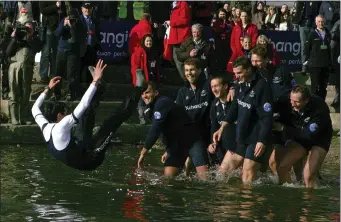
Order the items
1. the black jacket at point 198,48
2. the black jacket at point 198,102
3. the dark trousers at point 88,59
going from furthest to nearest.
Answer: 1. the dark trousers at point 88,59
2. the black jacket at point 198,48
3. the black jacket at point 198,102

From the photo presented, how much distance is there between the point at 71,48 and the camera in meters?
20.1

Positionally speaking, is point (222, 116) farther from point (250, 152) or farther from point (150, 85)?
point (150, 85)

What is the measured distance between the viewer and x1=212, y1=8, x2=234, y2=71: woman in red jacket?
2251 cm

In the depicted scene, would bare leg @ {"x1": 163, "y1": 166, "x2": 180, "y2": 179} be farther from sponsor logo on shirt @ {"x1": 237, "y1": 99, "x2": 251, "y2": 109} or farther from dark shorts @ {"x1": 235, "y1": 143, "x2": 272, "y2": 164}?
sponsor logo on shirt @ {"x1": 237, "y1": 99, "x2": 251, "y2": 109}

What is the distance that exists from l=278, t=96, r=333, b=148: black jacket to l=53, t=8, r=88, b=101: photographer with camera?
649 centimetres

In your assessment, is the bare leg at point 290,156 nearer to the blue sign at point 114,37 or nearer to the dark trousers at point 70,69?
the dark trousers at point 70,69

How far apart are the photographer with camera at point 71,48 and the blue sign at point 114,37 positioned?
2189mm

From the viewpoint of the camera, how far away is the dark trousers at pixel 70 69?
20125 millimetres

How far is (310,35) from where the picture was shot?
21.6 metres

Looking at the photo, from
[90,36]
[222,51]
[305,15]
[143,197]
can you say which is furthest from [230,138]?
[305,15]

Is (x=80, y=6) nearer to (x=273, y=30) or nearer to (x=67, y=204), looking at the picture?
(x=273, y=30)

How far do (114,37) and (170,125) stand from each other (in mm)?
8088

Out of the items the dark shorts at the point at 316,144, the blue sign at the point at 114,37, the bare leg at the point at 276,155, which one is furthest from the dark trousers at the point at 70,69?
the dark shorts at the point at 316,144

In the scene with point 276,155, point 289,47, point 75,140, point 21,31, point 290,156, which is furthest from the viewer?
point 289,47
